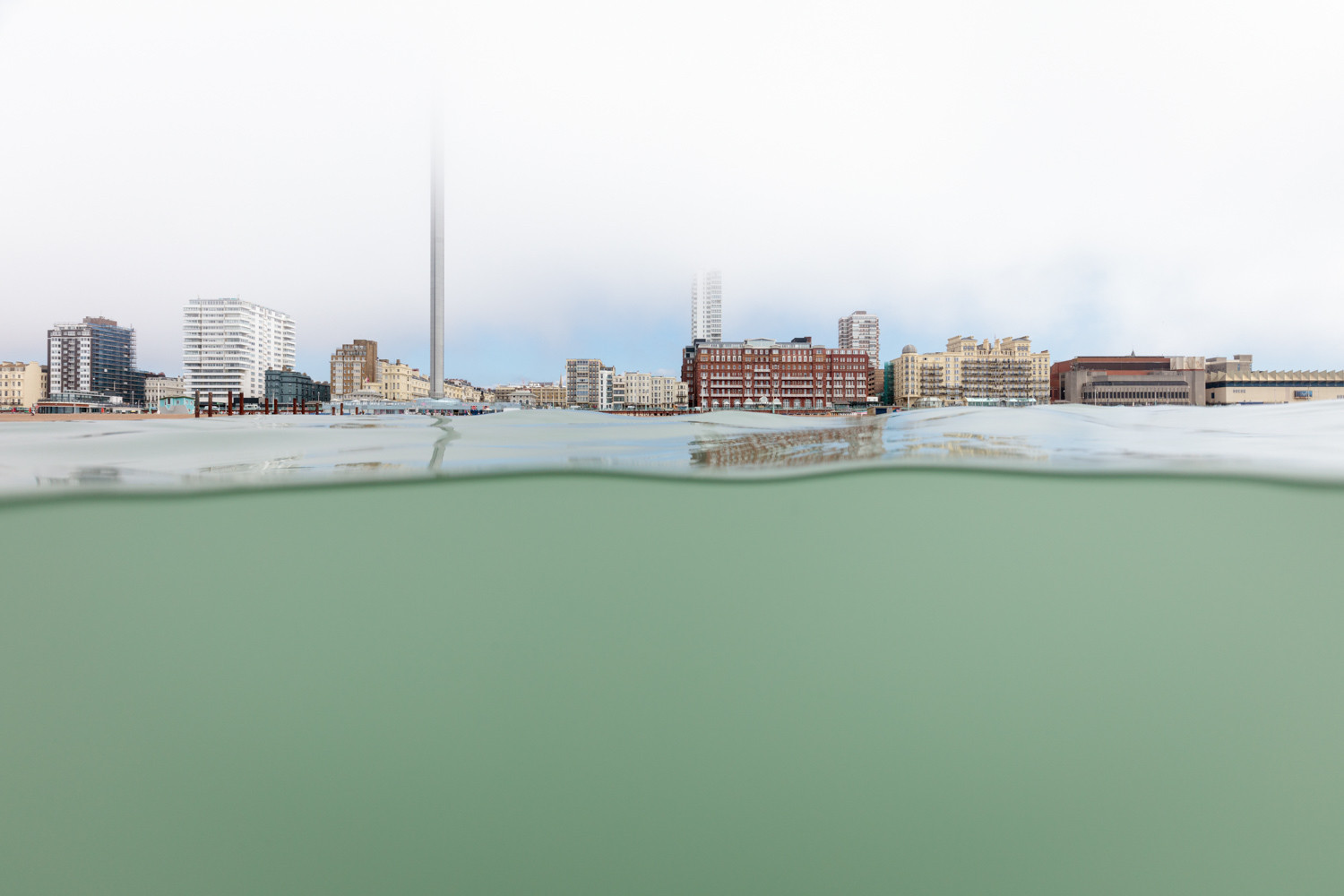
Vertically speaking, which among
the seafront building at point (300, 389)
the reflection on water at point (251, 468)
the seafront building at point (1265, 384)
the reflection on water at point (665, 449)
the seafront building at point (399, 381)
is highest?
the seafront building at point (399, 381)

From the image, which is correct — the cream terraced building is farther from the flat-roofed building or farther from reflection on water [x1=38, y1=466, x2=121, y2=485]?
the flat-roofed building

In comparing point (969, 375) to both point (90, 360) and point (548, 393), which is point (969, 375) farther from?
point (548, 393)

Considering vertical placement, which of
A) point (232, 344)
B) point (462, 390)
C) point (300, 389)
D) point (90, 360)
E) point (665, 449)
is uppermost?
point (462, 390)

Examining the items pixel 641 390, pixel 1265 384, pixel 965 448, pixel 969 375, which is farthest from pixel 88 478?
pixel 641 390

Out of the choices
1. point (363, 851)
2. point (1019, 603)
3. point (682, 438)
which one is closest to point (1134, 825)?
point (1019, 603)

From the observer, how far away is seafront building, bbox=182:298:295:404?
1452 centimetres

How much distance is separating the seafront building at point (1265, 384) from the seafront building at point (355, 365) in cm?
11644

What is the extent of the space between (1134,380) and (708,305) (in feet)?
417

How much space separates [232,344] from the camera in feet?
50.4

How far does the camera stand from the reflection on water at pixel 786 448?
5109 millimetres

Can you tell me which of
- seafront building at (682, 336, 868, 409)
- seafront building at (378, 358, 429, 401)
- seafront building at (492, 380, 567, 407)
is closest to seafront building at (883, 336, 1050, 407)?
seafront building at (682, 336, 868, 409)

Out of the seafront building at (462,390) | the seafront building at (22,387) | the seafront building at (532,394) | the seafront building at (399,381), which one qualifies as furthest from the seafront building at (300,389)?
the seafront building at (532,394)

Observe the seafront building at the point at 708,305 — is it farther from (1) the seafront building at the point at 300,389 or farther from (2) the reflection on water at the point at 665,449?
(2) the reflection on water at the point at 665,449

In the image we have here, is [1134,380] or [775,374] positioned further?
[775,374]
